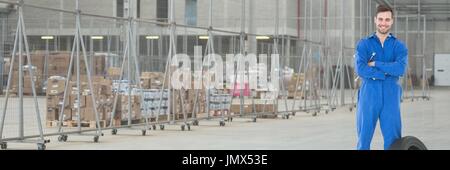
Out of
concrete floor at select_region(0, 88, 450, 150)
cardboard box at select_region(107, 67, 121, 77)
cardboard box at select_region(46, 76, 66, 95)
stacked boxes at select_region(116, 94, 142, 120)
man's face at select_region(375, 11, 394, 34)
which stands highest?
man's face at select_region(375, 11, 394, 34)

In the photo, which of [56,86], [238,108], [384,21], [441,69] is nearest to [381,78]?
[384,21]

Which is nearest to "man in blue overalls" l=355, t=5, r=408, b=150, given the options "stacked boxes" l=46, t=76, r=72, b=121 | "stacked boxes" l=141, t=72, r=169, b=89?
"stacked boxes" l=46, t=76, r=72, b=121

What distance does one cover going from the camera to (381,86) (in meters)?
5.34

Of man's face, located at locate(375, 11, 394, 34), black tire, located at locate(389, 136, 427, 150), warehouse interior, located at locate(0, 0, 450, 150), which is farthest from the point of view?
warehouse interior, located at locate(0, 0, 450, 150)

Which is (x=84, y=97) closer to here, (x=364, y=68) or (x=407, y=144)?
(x=364, y=68)

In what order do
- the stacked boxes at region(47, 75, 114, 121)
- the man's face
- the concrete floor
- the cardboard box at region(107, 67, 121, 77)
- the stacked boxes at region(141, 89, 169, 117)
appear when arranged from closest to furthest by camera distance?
1. the man's face
2. the concrete floor
3. the stacked boxes at region(47, 75, 114, 121)
4. the cardboard box at region(107, 67, 121, 77)
5. the stacked boxes at region(141, 89, 169, 117)

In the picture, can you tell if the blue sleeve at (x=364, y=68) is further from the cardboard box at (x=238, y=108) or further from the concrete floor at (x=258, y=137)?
the cardboard box at (x=238, y=108)

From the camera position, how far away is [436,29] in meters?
44.6

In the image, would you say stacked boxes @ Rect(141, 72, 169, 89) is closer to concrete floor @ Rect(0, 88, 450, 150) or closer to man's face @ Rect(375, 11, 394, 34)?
concrete floor @ Rect(0, 88, 450, 150)

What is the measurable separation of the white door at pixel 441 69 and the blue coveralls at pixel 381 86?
3991cm

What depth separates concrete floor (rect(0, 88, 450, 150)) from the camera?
1075 centimetres

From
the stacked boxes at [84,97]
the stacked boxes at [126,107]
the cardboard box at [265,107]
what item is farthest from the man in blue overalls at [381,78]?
the cardboard box at [265,107]

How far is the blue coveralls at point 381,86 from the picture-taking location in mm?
5316
